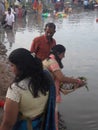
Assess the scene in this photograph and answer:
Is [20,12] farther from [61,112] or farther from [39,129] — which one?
[39,129]

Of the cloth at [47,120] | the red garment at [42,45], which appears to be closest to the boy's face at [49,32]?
the red garment at [42,45]

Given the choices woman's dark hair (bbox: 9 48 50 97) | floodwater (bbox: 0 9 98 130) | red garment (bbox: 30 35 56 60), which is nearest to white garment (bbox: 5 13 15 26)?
floodwater (bbox: 0 9 98 130)

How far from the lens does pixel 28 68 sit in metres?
3.19

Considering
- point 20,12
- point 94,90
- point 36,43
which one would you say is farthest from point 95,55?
point 20,12

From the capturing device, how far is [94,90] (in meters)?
9.18

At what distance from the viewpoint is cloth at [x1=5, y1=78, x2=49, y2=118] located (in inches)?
125

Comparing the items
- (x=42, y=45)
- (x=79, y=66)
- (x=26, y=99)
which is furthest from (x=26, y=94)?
(x=79, y=66)

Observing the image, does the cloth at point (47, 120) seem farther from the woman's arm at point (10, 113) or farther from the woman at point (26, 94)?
the woman's arm at point (10, 113)

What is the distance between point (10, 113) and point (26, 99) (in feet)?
0.58

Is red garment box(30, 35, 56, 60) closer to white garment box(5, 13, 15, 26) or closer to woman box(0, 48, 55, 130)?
woman box(0, 48, 55, 130)

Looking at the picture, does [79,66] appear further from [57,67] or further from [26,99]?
[26,99]

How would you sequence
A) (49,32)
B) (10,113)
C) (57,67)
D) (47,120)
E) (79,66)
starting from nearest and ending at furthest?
(10,113) < (47,120) < (57,67) < (49,32) < (79,66)

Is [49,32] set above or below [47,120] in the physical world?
above

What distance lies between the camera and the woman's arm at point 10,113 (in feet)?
10.3
